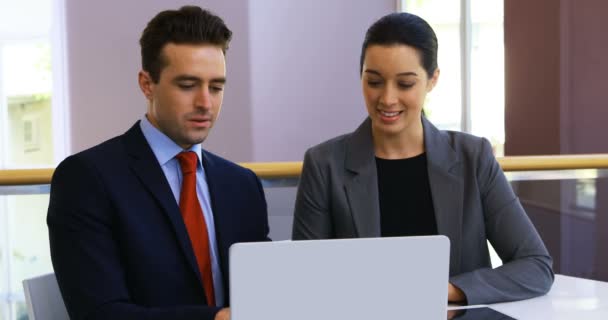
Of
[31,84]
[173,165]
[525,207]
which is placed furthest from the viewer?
[31,84]

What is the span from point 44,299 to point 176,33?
68cm

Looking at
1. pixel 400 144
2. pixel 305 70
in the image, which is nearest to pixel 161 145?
pixel 400 144

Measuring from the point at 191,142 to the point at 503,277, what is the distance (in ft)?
2.65

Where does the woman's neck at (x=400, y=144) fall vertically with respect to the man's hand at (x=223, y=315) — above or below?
above

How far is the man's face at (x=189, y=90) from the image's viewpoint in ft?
6.25

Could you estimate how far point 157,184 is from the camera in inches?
75.7

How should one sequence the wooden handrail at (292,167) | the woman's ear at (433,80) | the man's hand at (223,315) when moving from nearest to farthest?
the man's hand at (223,315) → the woman's ear at (433,80) → the wooden handrail at (292,167)

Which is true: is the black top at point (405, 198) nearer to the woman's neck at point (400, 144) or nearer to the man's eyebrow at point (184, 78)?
the woman's neck at point (400, 144)

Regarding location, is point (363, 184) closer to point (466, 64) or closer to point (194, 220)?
point (194, 220)

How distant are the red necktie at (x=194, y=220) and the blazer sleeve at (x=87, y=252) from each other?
0.19 meters

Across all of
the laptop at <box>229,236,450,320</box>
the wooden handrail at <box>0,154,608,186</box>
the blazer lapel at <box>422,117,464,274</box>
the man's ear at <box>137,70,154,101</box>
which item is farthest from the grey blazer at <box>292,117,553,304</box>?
the laptop at <box>229,236,450,320</box>

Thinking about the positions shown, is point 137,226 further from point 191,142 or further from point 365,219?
point 365,219

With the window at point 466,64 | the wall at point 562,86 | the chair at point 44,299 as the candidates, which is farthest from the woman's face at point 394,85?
the window at point 466,64

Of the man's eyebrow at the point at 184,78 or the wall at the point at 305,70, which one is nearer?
the man's eyebrow at the point at 184,78
